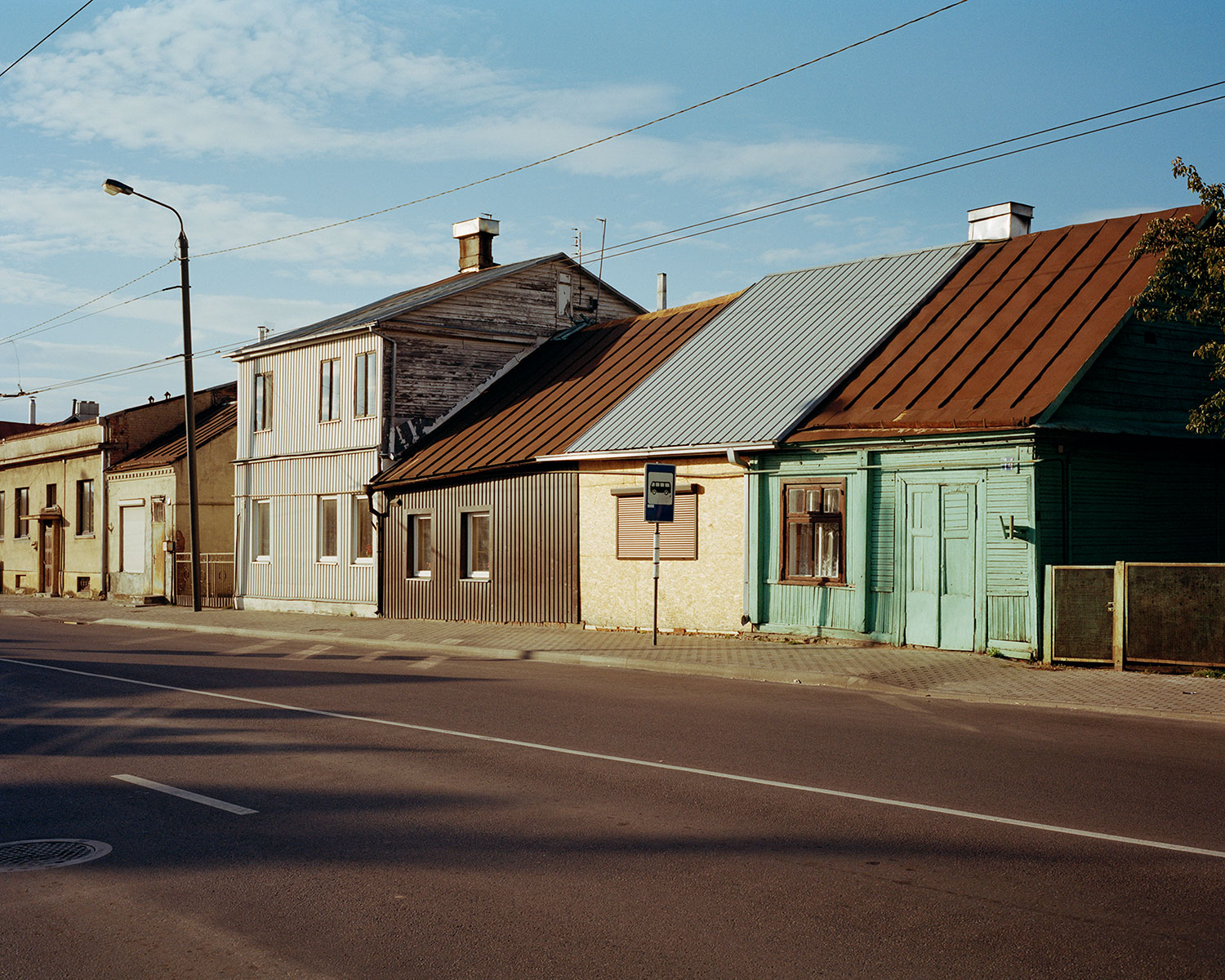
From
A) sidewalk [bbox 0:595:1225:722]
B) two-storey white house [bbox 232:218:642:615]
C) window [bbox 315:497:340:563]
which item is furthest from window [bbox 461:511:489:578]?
window [bbox 315:497:340:563]

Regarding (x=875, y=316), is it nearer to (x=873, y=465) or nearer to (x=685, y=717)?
(x=873, y=465)

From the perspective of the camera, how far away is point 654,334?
2694 cm

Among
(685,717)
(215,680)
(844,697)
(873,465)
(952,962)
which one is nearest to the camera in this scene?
(952,962)

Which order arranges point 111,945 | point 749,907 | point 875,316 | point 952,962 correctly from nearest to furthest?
point 952,962 → point 111,945 → point 749,907 → point 875,316

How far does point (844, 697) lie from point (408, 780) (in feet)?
21.3

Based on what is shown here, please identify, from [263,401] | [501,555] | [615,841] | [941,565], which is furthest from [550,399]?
[615,841]

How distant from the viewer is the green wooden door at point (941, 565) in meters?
16.9

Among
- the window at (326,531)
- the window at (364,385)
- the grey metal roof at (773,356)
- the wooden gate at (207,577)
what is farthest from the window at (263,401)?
the grey metal roof at (773,356)

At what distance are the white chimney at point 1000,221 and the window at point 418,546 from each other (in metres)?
13.0

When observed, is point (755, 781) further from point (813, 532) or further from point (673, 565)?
point (673, 565)

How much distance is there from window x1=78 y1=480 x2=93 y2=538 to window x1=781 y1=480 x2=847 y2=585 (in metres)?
28.5

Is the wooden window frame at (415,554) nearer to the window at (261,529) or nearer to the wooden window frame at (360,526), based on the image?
the wooden window frame at (360,526)

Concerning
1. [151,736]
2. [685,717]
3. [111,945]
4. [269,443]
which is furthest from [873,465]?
[269,443]

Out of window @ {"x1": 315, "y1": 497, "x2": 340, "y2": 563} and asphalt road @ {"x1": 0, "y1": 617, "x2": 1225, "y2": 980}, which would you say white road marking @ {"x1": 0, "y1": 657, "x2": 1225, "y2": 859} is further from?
window @ {"x1": 315, "y1": 497, "x2": 340, "y2": 563}
